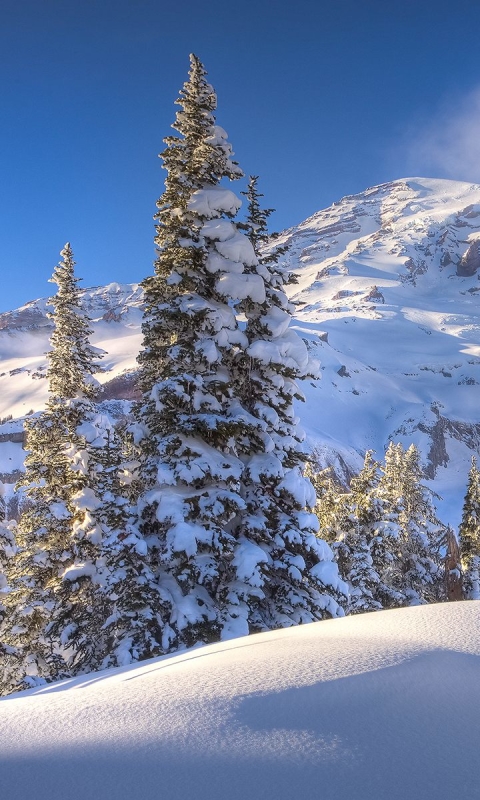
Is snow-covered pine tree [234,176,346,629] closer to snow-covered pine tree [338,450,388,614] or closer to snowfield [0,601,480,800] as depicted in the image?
snowfield [0,601,480,800]

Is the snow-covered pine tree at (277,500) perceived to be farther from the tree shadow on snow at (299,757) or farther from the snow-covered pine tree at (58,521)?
the tree shadow on snow at (299,757)

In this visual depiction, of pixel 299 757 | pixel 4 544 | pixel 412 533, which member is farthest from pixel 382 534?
pixel 299 757

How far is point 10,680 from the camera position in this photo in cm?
1402

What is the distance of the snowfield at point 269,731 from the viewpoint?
2.37 metres

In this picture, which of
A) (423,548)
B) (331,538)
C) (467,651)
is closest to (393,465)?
(423,548)

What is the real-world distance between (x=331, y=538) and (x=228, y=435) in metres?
12.6

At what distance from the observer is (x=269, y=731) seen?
2.87m

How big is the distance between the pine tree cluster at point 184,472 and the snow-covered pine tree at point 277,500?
34 millimetres

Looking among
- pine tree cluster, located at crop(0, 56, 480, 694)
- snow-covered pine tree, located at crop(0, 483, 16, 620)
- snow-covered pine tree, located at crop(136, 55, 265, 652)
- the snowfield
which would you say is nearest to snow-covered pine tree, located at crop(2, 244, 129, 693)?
pine tree cluster, located at crop(0, 56, 480, 694)

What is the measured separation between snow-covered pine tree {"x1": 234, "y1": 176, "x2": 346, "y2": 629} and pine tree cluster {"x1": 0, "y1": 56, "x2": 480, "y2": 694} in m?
0.03

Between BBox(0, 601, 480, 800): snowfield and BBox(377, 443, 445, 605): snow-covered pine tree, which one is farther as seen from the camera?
BBox(377, 443, 445, 605): snow-covered pine tree

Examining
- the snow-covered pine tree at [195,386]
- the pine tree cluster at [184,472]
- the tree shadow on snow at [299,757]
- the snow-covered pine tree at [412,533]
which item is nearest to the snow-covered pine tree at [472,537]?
the snow-covered pine tree at [412,533]

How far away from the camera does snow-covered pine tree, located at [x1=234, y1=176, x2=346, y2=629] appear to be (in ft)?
31.4

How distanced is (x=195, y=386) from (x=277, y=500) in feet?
9.52
